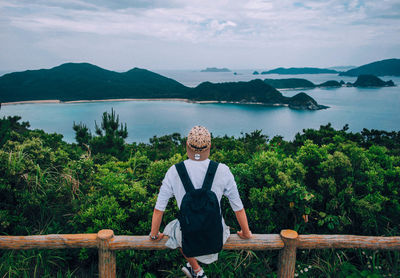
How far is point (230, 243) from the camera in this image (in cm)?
231

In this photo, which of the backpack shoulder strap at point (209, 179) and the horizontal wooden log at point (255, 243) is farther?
the horizontal wooden log at point (255, 243)

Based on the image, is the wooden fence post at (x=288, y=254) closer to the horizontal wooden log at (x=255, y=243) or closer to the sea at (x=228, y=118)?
the horizontal wooden log at (x=255, y=243)

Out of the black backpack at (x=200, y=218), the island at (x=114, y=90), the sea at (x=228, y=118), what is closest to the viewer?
the black backpack at (x=200, y=218)

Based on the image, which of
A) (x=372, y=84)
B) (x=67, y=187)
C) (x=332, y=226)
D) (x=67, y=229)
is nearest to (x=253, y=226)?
(x=332, y=226)

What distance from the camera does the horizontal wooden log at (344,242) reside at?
7.94 ft

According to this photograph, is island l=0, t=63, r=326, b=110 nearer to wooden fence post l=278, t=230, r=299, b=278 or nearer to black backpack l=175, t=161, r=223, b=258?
wooden fence post l=278, t=230, r=299, b=278

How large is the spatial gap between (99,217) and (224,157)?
2.48 m

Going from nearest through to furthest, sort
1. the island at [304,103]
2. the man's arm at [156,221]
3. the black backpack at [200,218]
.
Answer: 1. the black backpack at [200,218]
2. the man's arm at [156,221]
3. the island at [304,103]

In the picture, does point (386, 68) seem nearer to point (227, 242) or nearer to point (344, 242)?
point (344, 242)

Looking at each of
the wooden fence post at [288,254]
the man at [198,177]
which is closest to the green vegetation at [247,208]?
the wooden fence post at [288,254]

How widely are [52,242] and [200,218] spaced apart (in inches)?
59.3

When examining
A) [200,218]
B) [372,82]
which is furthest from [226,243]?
[372,82]

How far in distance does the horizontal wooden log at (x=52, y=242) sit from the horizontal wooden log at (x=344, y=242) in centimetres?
196

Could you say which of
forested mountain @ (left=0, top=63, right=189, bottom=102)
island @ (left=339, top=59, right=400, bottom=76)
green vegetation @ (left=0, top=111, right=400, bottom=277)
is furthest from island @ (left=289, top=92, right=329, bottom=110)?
island @ (left=339, top=59, right=400, bottom=76)
